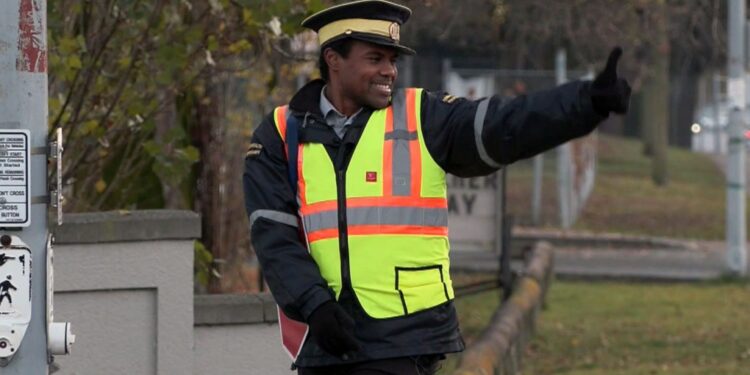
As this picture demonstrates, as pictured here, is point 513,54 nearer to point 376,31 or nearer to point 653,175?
point 653,175

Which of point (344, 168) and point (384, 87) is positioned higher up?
point (384, 87)

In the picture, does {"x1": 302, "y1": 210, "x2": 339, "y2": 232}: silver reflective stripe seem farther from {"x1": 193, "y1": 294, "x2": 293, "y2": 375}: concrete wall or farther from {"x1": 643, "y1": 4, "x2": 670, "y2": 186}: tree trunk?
{"x1": 643, "y1": 4, "x2": 670, "y2": 186}: tree trunk

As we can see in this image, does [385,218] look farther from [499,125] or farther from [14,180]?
[14,180]

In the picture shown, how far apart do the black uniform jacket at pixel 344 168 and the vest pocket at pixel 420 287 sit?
0.02 metres

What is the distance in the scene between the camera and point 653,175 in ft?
112

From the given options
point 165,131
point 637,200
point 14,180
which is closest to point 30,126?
point 14,180

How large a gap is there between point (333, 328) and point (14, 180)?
3.05 feet

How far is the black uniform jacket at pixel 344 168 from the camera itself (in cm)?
454

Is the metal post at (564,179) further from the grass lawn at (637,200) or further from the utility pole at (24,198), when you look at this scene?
the utility pole at (24,198)

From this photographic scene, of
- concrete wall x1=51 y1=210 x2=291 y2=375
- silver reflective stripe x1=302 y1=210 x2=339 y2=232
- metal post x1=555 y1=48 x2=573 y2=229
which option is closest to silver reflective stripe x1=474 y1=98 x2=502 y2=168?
silver reflective stripe x1=302 y1=210 x2=339 y2=232

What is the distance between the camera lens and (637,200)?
30688 millimetres

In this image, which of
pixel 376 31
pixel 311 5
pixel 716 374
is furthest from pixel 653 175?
pixel 376 31

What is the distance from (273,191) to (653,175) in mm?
30065

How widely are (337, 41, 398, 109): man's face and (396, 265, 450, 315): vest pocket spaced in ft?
1.57
